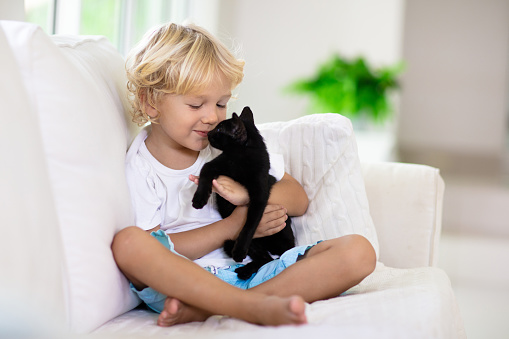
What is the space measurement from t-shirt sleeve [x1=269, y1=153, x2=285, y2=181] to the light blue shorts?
259 millimetres

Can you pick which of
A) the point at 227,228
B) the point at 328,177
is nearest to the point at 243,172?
the point at 227,228

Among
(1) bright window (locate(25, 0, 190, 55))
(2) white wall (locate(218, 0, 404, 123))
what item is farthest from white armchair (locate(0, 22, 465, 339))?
(2) white wall (locate(218, 0, 404, 123))

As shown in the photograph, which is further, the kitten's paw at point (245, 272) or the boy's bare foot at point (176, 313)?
the kitten's paw at point (245, 272)

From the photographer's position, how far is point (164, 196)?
134 centimetres

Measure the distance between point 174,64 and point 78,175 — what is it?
443 millimetres

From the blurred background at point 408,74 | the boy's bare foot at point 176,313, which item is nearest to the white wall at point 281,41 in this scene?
the blurred background at point 408,74

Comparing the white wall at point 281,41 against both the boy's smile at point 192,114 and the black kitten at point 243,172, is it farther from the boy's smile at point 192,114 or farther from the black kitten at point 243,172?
the black kitten at point 243,172

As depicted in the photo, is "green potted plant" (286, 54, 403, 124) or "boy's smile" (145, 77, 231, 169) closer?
"boy's smile" (145, 77, 231, 169)

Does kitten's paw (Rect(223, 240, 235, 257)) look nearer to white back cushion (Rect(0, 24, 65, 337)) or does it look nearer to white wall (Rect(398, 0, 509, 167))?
white back cushion (Rect(0, 24, 65, 337))

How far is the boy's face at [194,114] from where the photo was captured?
133 cm

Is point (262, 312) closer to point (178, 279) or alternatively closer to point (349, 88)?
point (178, 279)

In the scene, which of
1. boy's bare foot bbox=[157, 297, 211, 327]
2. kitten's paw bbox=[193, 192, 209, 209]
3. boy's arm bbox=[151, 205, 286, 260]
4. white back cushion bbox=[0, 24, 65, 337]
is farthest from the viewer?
boy's arm bbox=[151, 205, 286, 260]

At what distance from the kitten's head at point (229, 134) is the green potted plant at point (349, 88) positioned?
2.86m

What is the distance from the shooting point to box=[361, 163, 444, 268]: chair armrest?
1569mm
